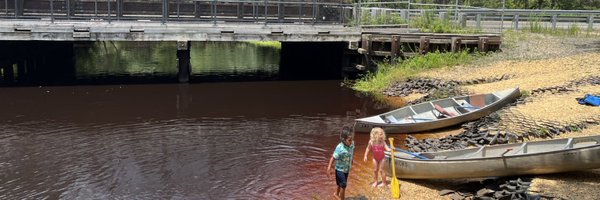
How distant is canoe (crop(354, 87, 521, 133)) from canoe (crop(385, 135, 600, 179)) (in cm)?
352

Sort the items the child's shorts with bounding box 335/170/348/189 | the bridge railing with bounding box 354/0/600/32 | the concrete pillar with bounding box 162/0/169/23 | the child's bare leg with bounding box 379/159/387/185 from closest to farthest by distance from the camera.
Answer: the child's shorts with bounding box 335/170/348/189
the child's bare leg with bounding box 379/159/387/185
the concrete pillar with bounding box 162/0/169/23
the bridge railing with bounding box 354/0/600/32

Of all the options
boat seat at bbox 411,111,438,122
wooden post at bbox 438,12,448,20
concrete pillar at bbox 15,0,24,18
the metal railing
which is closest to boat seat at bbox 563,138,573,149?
boat seat at bbox 411,111,438,122

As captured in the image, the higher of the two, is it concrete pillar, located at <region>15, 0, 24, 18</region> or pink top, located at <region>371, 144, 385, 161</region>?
concrete pillar, located at <region>15, 0, 24, 18</region>

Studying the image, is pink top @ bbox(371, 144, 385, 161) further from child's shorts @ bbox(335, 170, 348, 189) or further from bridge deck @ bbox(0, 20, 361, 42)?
bridge deck @ bbox(0, 20, 361, 42)

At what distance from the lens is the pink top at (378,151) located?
958 cm

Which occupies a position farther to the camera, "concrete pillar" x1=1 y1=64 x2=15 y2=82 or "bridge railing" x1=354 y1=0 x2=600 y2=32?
"bridge railing" x1=354 y1=0 x2=600 y2=32

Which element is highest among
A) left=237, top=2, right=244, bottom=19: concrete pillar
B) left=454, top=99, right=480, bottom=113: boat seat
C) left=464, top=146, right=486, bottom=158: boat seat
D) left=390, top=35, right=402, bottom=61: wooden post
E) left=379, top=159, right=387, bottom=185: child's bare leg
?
left=237, top=2, right=244, bottom=19: concrete pillar

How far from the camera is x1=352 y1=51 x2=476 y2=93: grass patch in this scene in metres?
21.7

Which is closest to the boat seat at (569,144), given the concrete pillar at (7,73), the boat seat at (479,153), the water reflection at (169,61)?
the boat seat at (479,153)

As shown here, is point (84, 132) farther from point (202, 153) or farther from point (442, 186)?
point (442, 186)

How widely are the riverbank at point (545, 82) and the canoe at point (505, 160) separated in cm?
24

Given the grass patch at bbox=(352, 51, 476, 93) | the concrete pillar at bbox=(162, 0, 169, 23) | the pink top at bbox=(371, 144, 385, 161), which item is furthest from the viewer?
the concrete pillar at bbox=(162, 0, 169, 23)

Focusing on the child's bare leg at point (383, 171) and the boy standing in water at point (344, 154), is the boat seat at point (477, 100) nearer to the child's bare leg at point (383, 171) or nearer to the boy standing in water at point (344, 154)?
the child's bare leg at point (383, 171)

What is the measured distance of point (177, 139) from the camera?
14.1m
